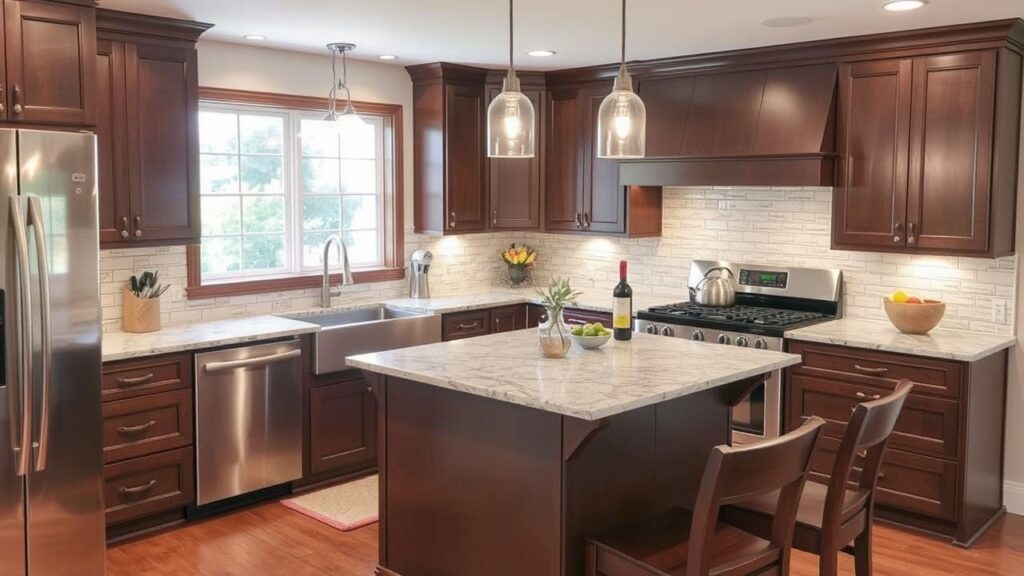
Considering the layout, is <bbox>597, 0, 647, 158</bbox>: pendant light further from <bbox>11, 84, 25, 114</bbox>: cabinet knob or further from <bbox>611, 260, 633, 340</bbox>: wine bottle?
<bbox>11, 84, 25, 114</bbox>: cabinet knob

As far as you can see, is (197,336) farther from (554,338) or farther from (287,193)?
(554,338)

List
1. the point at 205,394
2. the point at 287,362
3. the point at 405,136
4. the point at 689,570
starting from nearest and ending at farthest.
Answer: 1. the point at 689,570
2. the point at 205,394
3. the point at 287,362
4. the point at 405,136

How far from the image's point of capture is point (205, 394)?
4.32 metres

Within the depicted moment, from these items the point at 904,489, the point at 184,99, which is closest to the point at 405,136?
the point at 184,99

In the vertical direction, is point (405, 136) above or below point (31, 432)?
above

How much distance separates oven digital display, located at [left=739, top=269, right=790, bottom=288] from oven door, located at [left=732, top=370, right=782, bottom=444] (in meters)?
0.76

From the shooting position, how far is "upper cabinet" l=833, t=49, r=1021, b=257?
429 centimetres

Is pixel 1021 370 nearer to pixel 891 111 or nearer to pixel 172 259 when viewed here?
pixel 891 111

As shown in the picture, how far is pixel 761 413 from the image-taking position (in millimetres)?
4793

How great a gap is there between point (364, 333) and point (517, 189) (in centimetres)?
165

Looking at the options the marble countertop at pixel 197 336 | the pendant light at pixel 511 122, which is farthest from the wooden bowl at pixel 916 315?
the marble countertop at pixel 197 336

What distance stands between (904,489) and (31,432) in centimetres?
377

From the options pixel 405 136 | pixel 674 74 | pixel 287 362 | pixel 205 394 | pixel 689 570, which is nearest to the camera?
pixel 689 570

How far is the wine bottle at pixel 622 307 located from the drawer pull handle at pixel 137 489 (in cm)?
222
